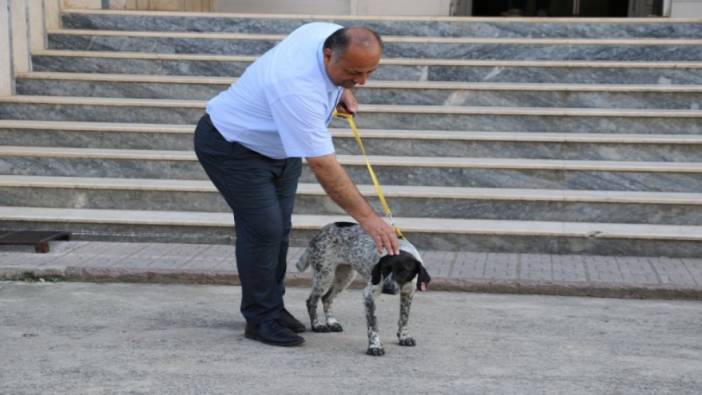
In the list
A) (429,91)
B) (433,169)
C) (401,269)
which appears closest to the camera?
(401,269)

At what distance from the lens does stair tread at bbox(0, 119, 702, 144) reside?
30.1 feet

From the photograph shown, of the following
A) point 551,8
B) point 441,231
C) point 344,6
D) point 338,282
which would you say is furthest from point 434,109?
point 551,8

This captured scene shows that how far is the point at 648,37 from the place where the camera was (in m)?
10.7

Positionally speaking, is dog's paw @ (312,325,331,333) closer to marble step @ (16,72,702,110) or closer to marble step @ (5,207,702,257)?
marble step @ (5,207,702,257)

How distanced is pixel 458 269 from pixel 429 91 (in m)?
2.86

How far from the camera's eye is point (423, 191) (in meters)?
8.79

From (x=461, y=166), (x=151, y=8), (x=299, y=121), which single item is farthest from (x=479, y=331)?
(x=151, y=8)

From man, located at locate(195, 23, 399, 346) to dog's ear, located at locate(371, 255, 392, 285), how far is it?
167 mm

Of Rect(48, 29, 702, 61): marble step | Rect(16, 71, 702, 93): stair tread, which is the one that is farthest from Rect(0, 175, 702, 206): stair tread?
Rect(48, 29, 702, 61): marble step

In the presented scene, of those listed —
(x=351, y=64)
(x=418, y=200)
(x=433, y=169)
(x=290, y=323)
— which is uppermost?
(x=351, y=64)

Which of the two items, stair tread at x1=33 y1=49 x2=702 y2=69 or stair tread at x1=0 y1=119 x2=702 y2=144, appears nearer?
stair tread at x1=0 y1=119 x2=702 y2=144

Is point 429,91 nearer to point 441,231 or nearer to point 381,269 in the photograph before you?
point 441,231

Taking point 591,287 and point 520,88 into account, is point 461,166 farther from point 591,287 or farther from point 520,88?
point 591,287

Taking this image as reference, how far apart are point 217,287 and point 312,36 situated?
258cm
